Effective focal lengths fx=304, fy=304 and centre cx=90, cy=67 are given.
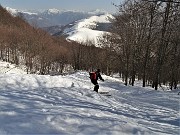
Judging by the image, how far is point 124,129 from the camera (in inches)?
366

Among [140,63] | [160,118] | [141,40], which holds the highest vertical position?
[141,40]

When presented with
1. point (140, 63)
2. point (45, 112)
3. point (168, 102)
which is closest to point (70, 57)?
point (140, 63)

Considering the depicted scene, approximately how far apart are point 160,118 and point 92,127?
512cm

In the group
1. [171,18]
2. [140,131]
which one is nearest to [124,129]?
[140,131]

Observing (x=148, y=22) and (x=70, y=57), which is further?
(x=70, y=57)

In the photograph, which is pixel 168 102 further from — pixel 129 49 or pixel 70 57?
pixel 70 57

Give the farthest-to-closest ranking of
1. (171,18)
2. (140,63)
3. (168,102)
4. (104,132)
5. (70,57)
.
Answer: (70,57)
(140,63)
(171,18)
(168,102)
(104,132)

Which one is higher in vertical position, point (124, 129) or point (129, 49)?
point (129, 49)

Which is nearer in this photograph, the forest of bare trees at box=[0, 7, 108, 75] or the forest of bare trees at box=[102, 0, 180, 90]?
the forest of bare trees at box=[102, 0, 180, 90]

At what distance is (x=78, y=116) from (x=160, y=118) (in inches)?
188

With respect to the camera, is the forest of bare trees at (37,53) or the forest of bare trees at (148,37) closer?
the forest of bare trees at (148,37)

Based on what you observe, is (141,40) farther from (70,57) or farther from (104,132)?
(70,57)

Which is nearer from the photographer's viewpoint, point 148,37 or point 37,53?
point 148,37

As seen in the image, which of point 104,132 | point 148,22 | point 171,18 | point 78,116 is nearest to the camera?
point 104,132
